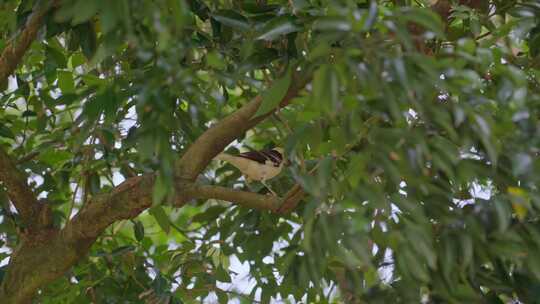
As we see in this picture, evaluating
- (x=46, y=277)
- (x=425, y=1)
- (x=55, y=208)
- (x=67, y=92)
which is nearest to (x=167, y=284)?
(x=46, y=277)

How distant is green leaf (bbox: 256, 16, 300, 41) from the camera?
10.3ft

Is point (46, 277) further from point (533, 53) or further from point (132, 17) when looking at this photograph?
point (533, 53)

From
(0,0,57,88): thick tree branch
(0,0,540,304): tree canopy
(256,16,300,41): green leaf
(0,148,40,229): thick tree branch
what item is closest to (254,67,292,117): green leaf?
(0,0,540,304): tree canopy

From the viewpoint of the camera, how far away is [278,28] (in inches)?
124

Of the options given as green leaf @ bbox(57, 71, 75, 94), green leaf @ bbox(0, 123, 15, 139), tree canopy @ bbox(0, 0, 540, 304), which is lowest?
tree canopy @ bbox(0, 0, 540, 304)

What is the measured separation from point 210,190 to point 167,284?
57 cm

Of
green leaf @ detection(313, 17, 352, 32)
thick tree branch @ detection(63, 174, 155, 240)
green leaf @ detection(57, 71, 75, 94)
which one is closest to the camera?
green leaf @ detection(313, 17, 352, 32)

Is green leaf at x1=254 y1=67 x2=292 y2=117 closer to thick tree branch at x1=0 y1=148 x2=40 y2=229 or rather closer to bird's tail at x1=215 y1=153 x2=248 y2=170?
thick tree branch at x1=0 y1=148 x2=40 y2=229

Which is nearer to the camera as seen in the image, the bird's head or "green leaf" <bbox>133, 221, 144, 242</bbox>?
the bird's head

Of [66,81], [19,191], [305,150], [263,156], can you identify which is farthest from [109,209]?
[263,156]

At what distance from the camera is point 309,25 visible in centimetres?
332

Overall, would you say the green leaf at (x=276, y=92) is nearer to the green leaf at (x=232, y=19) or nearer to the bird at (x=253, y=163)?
the green leaf at (x=232, y=19)

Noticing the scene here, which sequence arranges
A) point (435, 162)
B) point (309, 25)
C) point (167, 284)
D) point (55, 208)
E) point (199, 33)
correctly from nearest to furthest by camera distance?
point (435, 162) < point (309, 25) < point (199, 33) < point (167, 284) < point (55, 208)

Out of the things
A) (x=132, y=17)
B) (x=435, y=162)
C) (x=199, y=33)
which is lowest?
(x=435, y=162)
